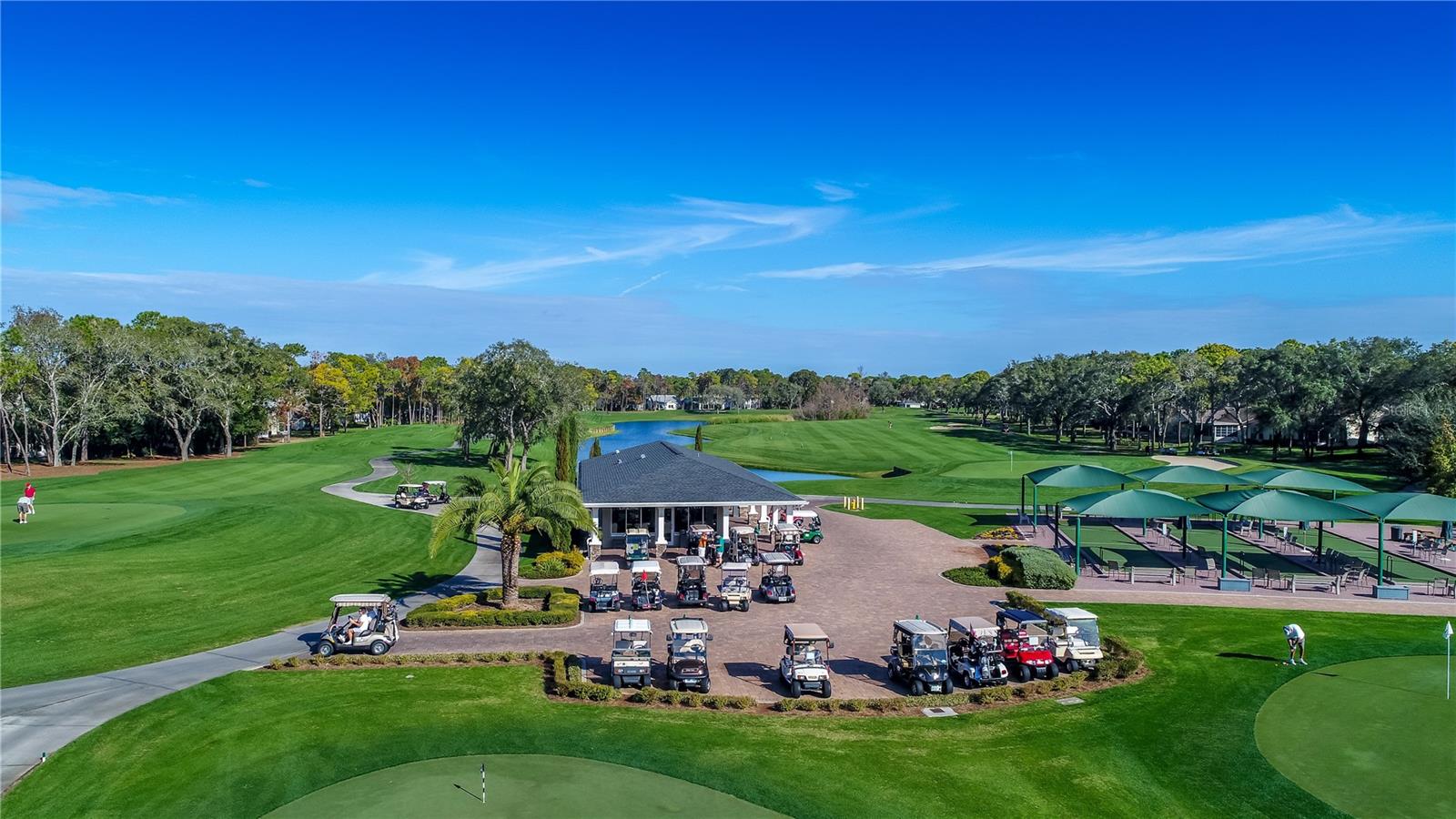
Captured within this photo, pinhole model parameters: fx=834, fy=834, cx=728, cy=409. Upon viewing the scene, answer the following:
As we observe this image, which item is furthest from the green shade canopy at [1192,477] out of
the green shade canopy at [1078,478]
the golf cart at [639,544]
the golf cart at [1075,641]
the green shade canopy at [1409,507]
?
the golf cart at [639,544]

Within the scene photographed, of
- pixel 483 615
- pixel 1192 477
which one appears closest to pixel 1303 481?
pixel 1192 477

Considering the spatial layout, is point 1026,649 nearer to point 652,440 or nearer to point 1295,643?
point 1295,643

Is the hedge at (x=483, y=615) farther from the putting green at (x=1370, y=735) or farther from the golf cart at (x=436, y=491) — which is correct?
the golf cart at (x=436, y=491)

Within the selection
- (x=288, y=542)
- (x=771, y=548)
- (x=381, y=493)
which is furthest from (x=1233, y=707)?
(x=381, y=493)

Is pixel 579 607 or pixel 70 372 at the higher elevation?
pixel 70 372

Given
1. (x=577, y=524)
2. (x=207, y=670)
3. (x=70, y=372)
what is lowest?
(x=207, y=670)

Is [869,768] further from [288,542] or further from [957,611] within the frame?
[288,542]
